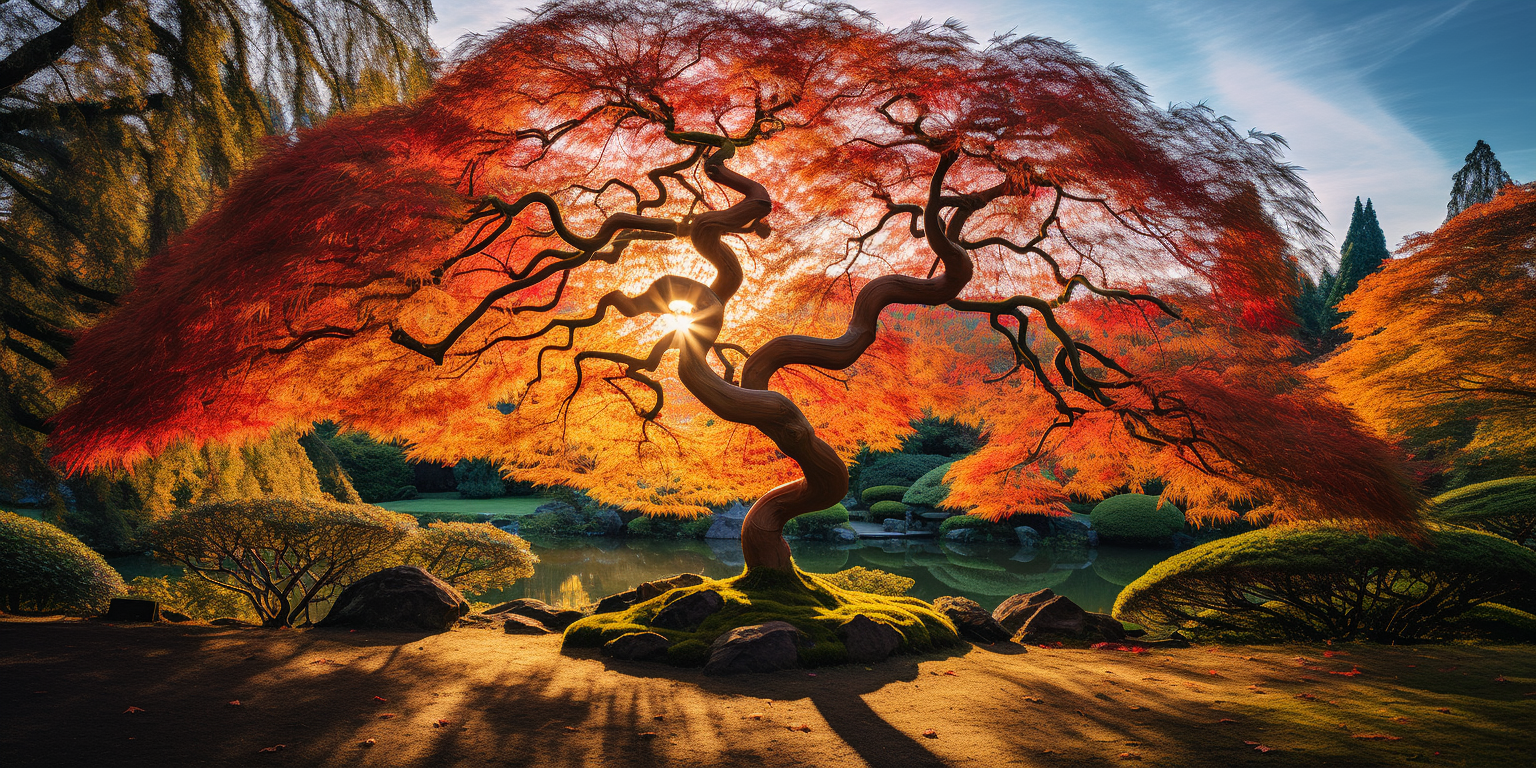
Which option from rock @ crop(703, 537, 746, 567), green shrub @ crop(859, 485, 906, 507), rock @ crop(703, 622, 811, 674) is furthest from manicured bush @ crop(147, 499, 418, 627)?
green shrub @ crop(859, 485, 906, 507)

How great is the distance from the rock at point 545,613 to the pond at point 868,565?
11.8 feet

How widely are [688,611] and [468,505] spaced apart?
16322 mm

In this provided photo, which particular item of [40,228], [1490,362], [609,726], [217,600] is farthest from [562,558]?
[1490,362]

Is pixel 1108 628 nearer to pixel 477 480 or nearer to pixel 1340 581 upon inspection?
pixel 1340 581

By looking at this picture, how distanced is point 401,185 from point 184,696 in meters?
2.55

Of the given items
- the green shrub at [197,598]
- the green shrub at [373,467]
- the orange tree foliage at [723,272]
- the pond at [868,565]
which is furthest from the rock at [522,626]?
the green shrub at [373,467]

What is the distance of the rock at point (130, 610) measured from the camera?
4.88m

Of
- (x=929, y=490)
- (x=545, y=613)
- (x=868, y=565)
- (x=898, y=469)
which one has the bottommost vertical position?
(x=868, y=565)

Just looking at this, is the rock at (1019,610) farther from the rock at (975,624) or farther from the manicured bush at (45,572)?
the manicured bush at (45,572)

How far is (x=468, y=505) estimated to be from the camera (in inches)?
750

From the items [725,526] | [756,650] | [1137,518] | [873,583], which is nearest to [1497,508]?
[873,583]

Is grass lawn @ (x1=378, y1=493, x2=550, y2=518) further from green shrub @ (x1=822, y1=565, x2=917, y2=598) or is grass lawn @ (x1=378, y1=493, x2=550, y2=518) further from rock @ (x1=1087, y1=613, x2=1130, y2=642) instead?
rock @ (x1=1087, y1=613, x2=1130, y2=642)

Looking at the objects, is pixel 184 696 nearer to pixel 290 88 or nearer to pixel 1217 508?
pixel 290 88

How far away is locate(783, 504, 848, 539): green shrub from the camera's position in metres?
15.3
